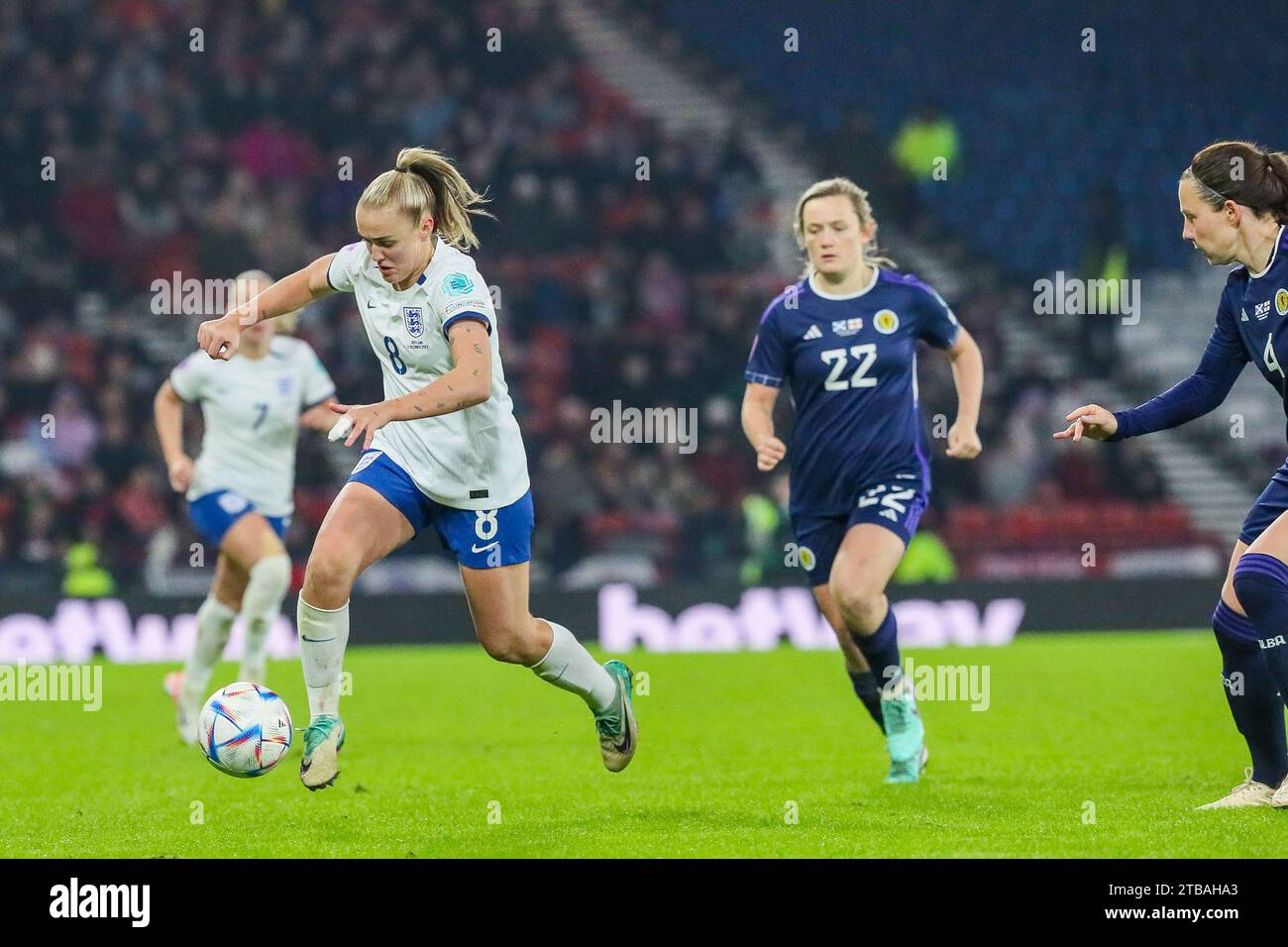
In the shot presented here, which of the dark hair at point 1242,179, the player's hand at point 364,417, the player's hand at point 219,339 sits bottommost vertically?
the player's hand at point 364,417

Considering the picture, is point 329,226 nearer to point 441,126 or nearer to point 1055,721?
point 441,126

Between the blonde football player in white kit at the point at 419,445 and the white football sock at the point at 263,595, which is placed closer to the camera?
the blonde football player in white kit at the point at 419,445

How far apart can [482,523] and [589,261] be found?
1545 centimetres

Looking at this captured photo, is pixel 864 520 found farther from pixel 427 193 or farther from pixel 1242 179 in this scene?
pixel 427 193

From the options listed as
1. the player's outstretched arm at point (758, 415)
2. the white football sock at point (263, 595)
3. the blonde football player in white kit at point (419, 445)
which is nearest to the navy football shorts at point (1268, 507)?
the player's outstretched arm at point (758, 415)

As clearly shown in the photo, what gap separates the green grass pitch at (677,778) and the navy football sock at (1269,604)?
57 centimetres

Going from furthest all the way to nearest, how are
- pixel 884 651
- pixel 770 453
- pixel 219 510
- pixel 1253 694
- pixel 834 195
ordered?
pixel 219 510 → pixel 834 195 → pixel 884 651 → pixel 770 453 → pixel 1253 694

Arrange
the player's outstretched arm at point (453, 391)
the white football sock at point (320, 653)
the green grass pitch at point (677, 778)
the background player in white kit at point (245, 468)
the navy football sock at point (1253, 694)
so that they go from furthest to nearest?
the background player in white kit at point (245, 468) → the navy football sock at point (1253, 694) → the white football sock at point (320, 653) → the green grass pitch at point (677, 778) → the player's outstretched arm at point (453, 391)

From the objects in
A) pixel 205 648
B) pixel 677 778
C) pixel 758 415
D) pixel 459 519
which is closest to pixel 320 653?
pixel 459 519

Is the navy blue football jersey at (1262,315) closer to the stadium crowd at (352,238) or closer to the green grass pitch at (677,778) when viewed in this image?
the green grass pitch at (677,778)

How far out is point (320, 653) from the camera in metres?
6.97

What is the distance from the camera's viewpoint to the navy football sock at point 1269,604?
6547 mm

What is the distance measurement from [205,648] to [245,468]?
1.10 meters
